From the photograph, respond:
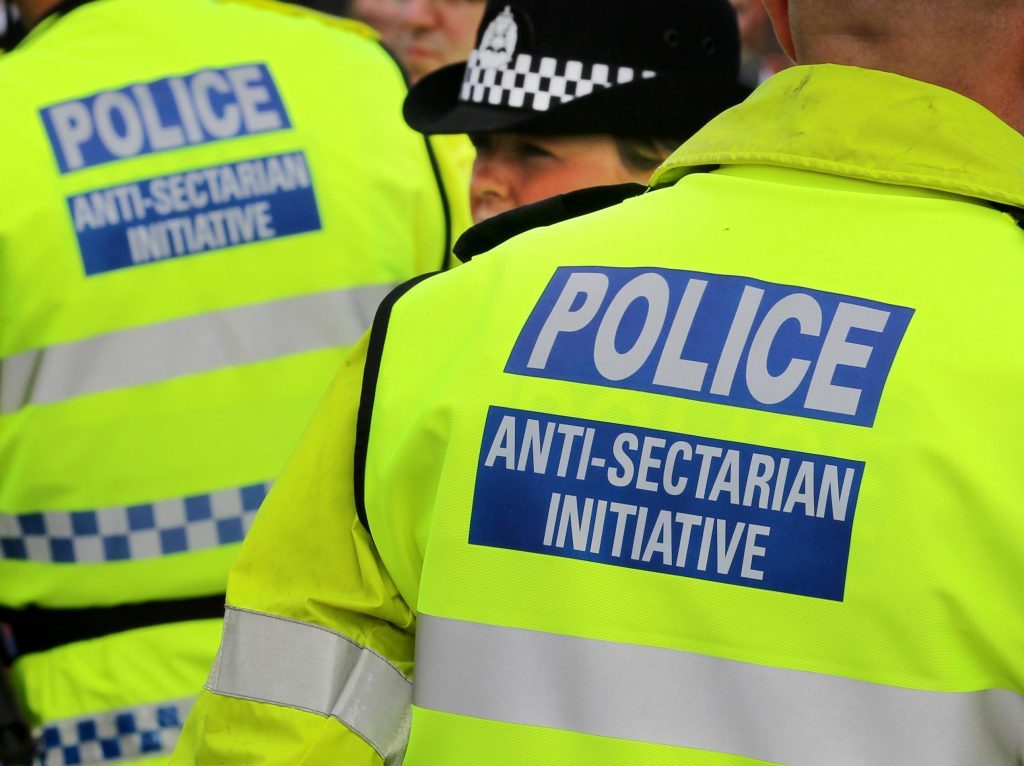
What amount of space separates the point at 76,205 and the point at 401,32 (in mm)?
2475

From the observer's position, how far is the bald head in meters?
1.42

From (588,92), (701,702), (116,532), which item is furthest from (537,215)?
(116,532)

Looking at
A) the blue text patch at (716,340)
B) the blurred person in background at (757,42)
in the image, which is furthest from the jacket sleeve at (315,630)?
the blurred person in background at (757,42)

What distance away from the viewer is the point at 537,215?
1.70 m

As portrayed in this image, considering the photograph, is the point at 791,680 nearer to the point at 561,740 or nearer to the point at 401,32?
the point at 561,740

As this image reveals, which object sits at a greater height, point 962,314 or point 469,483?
point 962,314

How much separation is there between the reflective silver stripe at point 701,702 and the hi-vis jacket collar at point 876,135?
0.43 m

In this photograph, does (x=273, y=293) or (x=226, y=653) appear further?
(x=273, y=293)

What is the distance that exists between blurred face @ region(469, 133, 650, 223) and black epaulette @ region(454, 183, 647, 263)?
3.19 feet

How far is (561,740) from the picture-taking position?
1427 millimetres

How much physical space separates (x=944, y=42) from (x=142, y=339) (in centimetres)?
152

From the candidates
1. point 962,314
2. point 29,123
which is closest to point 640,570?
point 962,314

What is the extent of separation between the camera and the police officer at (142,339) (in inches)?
101

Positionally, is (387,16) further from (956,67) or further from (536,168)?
(956,67)
